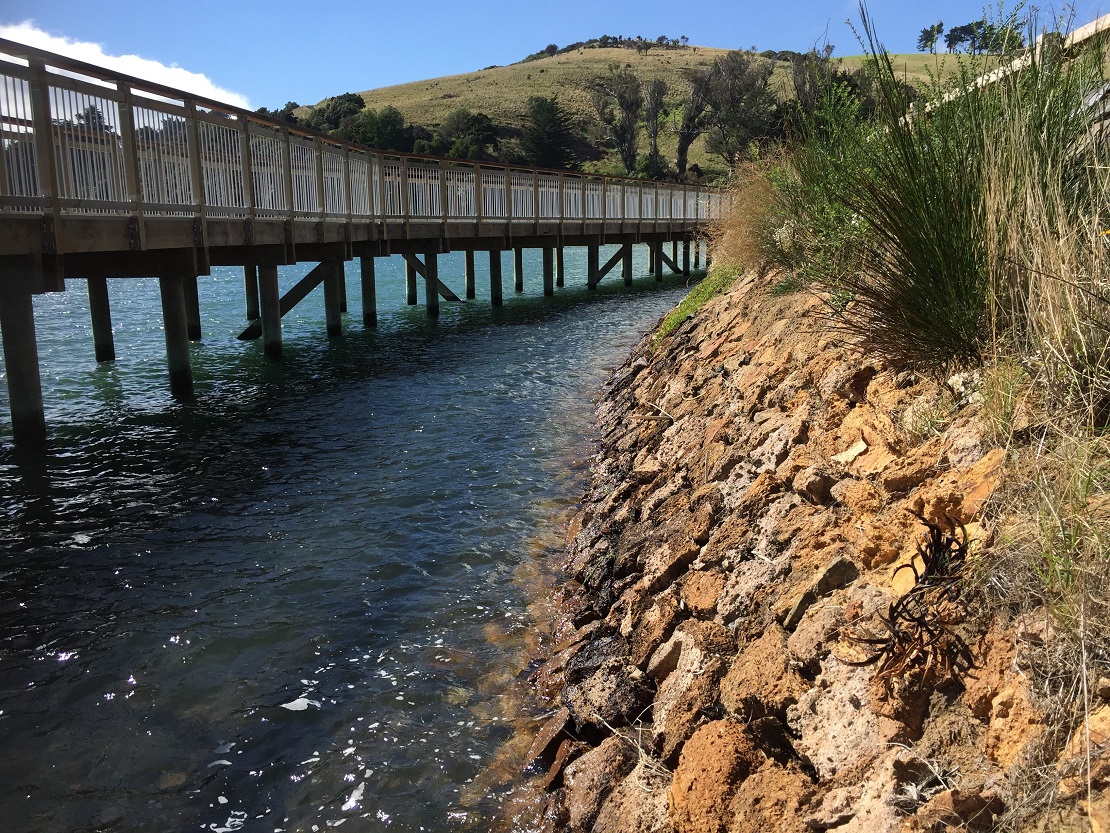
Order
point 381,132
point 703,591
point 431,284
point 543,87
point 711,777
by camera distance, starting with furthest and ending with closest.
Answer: point 543,87
point 381,132
point 431,284
point 703,591
point 711,777

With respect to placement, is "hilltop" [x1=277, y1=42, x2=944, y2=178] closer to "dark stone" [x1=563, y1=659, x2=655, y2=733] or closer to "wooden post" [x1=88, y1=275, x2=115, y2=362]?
"wooden post" [x1=88, y1=275, x2=115, y2=362]

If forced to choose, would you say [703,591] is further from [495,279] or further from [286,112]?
[286,112]

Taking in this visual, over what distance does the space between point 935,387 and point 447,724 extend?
272 cm

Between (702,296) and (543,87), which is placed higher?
(543,87)

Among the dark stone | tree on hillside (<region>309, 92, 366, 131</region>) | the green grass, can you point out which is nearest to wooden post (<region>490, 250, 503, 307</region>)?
the green grass

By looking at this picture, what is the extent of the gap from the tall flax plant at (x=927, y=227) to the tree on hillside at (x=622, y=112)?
71.9m

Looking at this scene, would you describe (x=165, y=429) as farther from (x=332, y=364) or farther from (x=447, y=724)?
(x=447, y=724)

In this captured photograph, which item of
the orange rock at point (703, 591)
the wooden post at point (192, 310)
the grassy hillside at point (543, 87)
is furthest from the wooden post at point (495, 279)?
the grassy hillside at point (543, 87)

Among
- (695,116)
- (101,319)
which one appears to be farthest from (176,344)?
(695,116)

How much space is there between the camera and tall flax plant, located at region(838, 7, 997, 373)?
404 cm

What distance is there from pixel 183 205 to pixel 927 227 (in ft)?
30.5

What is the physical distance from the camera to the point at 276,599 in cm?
562

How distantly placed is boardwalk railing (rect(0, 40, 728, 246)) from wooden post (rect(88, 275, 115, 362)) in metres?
2.92

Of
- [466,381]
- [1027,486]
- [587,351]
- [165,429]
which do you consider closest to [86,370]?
[165,429]
